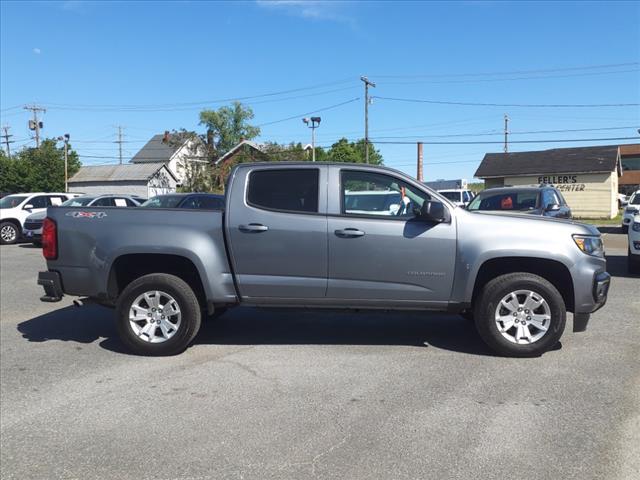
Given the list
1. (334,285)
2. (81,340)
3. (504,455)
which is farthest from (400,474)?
(81,340)

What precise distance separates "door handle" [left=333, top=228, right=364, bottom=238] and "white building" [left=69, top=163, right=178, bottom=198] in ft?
171

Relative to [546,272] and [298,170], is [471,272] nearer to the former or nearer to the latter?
[546,272]

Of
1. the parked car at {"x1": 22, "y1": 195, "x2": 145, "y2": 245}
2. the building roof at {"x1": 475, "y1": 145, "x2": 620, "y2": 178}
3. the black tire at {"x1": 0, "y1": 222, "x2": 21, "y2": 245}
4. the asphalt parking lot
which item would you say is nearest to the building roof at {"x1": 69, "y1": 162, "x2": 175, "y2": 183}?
the building roof at {"x1": 475, "y1": 145, "x2": 620, "y2": 178}

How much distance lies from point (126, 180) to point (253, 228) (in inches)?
2129

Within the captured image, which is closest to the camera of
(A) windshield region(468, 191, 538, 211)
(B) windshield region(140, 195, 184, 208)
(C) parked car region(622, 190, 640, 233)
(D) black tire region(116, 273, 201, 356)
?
(D) black tire region(116, 273, 201, 356)

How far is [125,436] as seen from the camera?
4023 millimetres

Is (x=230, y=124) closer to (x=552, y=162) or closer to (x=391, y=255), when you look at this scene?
(x=552, y=162)

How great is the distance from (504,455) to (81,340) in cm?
491

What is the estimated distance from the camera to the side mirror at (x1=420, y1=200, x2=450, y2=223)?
213 inches

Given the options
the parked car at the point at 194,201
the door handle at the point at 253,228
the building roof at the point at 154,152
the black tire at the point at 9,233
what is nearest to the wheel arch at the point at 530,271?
the door handle at the point at 253,228

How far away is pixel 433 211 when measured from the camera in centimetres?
541

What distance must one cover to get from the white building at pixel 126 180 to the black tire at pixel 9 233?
35.8m

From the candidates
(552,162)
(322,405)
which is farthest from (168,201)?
(552,162)

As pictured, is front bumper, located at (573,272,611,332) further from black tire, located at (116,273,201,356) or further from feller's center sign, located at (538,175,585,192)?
feller's center sign, located at (538,175,585,192)
